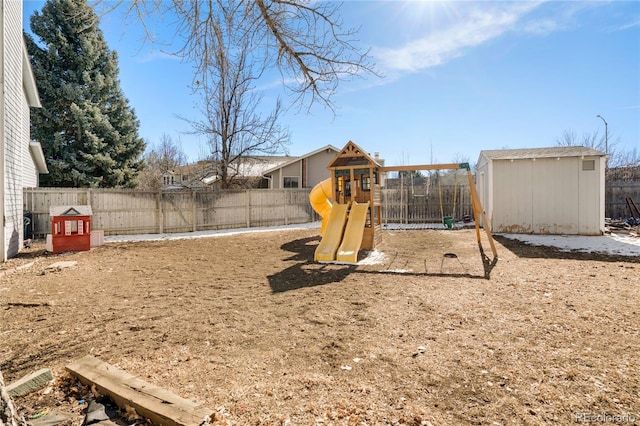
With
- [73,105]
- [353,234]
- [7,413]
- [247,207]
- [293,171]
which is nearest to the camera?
[7,413]

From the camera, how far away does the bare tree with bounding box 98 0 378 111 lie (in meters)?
4.34

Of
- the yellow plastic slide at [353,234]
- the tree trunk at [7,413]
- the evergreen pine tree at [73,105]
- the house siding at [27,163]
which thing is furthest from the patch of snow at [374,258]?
the evergreen pine tree at [73,105]

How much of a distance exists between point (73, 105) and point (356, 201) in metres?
15.0

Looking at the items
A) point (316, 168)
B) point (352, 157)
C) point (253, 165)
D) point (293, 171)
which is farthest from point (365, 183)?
point (253, 165)

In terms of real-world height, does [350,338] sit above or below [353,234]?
below

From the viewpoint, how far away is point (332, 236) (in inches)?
315

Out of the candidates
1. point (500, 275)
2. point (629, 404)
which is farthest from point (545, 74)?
point (629, 404)

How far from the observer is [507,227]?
1185 cm

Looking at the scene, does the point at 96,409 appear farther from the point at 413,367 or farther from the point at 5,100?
the point at 5,100

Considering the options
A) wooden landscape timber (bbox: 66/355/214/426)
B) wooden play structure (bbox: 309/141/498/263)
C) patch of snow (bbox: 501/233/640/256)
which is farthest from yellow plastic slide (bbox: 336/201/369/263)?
patch of snow (bbox: 501/233/640/256)

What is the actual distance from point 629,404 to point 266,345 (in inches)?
108

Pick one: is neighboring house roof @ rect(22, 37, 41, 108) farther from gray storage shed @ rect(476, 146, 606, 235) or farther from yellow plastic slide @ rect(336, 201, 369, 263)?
gray storage shed @ rect(476, 146, 606, 235)

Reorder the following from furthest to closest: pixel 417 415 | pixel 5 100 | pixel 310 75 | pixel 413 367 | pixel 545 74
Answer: pixel 545 74
pixel 5 100
pixel 310 75
pixel 413 367
pixel 417 415

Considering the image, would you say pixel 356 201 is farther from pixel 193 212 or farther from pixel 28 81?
pixel 28 81
